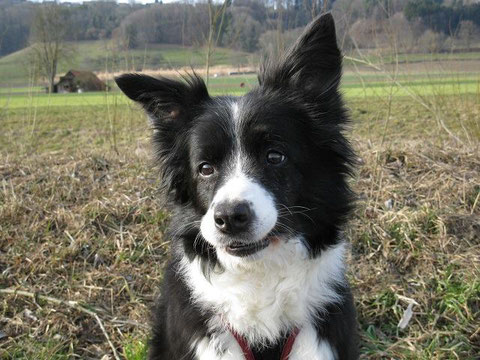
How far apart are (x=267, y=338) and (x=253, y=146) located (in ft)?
3.62

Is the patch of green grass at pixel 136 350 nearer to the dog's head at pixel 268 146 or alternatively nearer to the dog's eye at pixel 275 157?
the dog's head at pixel 268 146

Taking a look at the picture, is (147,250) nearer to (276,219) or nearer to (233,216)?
(276,219)

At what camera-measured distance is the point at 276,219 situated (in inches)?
98.9

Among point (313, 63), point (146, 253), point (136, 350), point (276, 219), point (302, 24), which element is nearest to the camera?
point (276, 219)

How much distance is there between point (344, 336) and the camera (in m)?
2.82

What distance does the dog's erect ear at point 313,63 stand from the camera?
2.68 m

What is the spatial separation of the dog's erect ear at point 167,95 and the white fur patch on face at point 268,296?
42.2 inches

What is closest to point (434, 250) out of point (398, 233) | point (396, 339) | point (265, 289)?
point (398, 233)

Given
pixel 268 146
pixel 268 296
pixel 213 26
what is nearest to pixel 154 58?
pixel 213 26

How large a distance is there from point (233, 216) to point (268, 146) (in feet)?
1.97

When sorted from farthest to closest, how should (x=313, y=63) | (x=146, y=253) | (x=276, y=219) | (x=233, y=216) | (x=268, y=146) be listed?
(x=146, y=253), (x=313, y=63), (x=268, y=146), (x=276, y=219), (x=233, y=216)

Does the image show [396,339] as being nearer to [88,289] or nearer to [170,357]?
[170,357]

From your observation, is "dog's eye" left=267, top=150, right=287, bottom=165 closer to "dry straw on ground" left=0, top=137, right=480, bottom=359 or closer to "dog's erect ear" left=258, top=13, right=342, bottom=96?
"dog's erect ear" left=258, top=13, right=342, bottom=96

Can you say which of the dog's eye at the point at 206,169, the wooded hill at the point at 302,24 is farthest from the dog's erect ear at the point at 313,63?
the wooded hill at the point at 302,24
